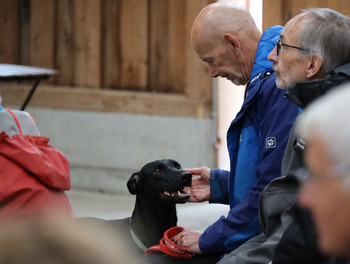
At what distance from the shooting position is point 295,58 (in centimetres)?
256

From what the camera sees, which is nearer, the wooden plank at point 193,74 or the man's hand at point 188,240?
the man's hand at point 188,240

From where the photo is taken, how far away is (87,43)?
23.1ft

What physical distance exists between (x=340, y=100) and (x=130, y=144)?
18.4 feet

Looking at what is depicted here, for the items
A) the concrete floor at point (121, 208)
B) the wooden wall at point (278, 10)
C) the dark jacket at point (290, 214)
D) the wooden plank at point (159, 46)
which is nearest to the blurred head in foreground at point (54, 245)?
the dark jacket at point (290, 214)

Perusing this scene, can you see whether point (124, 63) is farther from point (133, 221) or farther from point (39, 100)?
point (133, 221)

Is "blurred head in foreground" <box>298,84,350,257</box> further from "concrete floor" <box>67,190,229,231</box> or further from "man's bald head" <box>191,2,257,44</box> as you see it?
"concrete floor" <box>67,190,229,231</box>

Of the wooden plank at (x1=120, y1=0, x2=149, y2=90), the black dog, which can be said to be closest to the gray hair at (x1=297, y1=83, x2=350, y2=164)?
the black dog

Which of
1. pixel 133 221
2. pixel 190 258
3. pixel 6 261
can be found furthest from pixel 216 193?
pixel 6 261

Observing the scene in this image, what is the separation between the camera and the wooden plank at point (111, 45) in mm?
6895

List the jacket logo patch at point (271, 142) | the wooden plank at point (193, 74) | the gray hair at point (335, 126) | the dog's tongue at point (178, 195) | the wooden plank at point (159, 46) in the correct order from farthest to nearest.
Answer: the wooden plank at point (159, 46) < the wooden plank at point (193, 74) < the dog's tongue at point (178, 195) < the jacket logo patch at point (271, 142) < the gray hair at point (335, 126)

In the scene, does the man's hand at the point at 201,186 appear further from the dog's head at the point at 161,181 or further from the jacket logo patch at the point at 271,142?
the jacket logo patch at the point at 271,142

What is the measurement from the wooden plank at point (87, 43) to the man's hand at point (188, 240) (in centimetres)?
422

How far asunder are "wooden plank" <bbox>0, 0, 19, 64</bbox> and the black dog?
3927mm

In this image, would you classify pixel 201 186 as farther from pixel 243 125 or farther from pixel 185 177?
pixel 243 125
